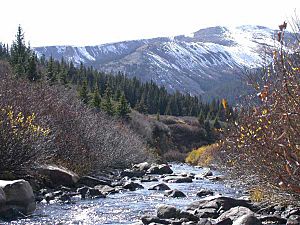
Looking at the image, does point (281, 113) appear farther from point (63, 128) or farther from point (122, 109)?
point (122, 109)

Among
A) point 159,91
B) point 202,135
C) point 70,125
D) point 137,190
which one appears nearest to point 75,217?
point 137,190

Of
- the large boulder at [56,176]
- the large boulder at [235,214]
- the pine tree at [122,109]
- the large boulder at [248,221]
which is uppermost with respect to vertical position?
the large boulder at [248,221]

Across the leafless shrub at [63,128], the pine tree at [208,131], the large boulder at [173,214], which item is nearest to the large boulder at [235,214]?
the large boulder at [173,214]

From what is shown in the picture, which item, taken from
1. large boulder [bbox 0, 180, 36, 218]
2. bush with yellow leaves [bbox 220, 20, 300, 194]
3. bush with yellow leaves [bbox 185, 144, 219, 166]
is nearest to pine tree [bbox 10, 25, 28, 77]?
bush with yellow leaves [bbox 185, 144, 219, 166]

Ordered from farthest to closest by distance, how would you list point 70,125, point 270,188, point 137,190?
1. point 70,125
2. point 137,190
3. point 270,188

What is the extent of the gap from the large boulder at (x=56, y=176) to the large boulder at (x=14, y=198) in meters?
5.82

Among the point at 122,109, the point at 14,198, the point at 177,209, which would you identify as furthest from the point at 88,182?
the point at 122,109

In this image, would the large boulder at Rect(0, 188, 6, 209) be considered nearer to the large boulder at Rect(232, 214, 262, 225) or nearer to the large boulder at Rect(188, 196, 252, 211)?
the large boulder at Rect(188, 196, 252, 211)

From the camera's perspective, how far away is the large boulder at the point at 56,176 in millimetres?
21141

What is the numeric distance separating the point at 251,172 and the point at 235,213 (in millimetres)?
1645

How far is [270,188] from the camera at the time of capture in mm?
11641

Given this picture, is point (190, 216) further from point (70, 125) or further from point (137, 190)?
point (70, 125)

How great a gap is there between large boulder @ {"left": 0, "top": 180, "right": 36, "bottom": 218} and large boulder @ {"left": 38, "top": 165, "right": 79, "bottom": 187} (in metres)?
5.82

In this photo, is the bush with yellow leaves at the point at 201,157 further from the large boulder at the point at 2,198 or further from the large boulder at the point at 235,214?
the large boulder at the point at 2,198
